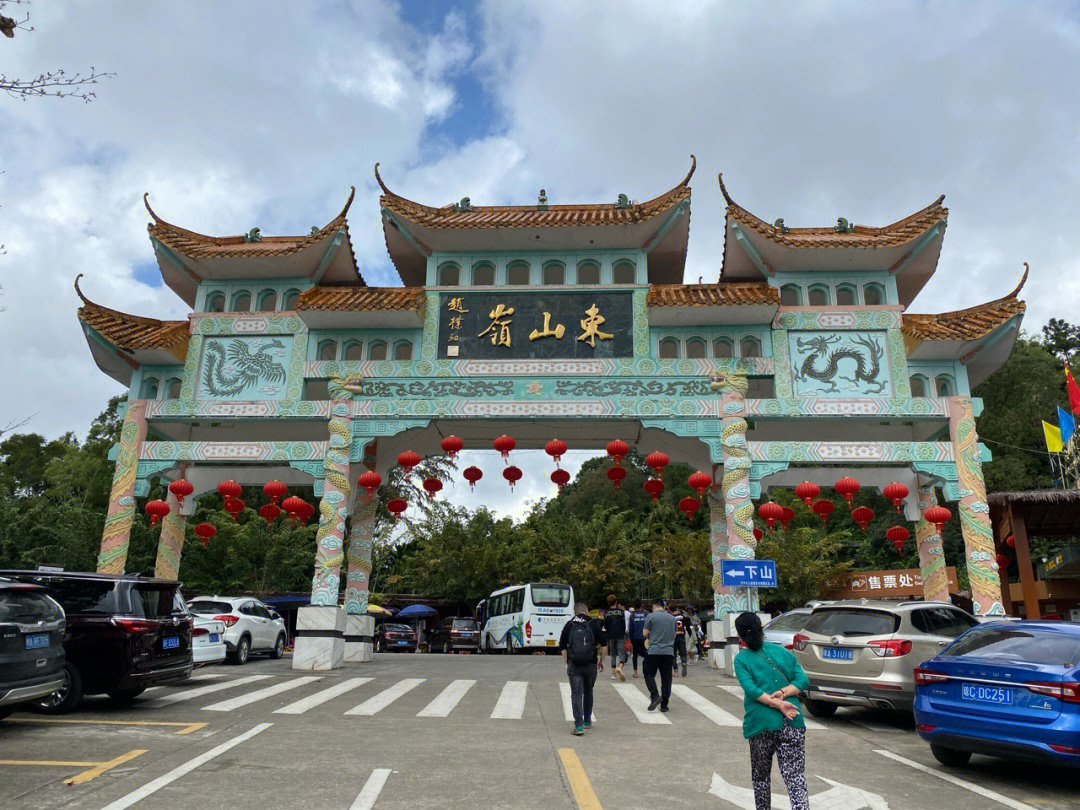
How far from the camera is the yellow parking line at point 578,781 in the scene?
5.39 meters

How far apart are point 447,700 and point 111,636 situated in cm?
460

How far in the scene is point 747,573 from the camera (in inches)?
618

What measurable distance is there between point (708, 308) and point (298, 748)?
43.7ft

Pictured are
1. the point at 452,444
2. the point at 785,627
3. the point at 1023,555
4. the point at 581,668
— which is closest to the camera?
the point at 581,668

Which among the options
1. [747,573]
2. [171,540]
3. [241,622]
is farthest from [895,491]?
[171,540]

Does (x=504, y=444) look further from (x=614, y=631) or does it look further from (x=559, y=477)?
(x=614, y=631)

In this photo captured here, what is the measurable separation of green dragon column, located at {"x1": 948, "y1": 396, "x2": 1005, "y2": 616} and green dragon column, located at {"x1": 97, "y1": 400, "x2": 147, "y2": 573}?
18587mm

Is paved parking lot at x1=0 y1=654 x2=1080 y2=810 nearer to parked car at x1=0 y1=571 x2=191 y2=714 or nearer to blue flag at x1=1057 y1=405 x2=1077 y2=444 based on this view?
parked car at x1=0 y1=571 x2=191 y2=714

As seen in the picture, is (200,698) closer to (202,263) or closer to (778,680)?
(778,680)

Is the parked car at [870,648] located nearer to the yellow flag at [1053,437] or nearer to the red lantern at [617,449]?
the red lantern at [617,449]

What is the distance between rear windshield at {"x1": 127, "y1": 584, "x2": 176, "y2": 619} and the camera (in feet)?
31.2

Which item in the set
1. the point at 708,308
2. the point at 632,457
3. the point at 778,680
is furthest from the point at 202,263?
the point at 632,457

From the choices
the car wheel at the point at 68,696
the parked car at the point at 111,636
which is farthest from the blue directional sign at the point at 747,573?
the car wheel at the point at 68,696

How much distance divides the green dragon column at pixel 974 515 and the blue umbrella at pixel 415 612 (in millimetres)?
24934
